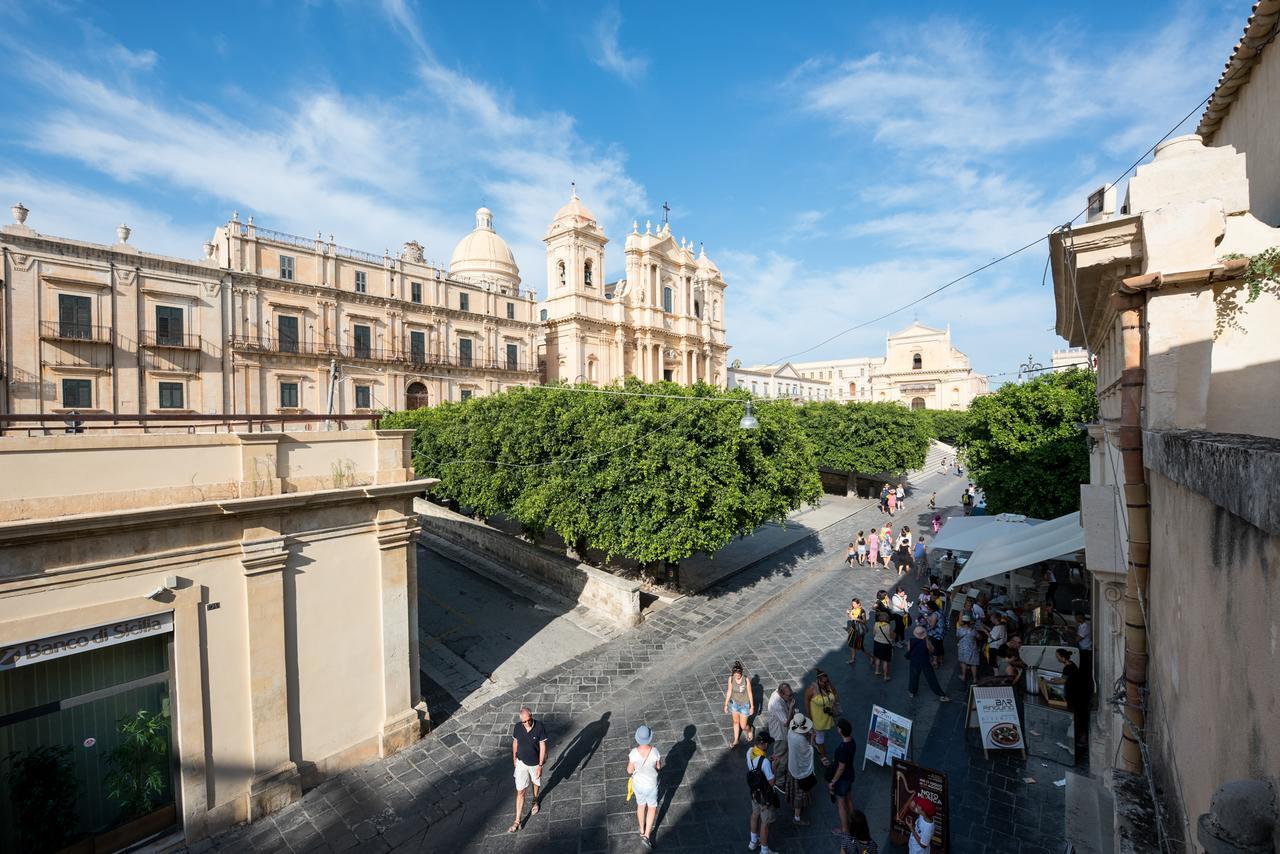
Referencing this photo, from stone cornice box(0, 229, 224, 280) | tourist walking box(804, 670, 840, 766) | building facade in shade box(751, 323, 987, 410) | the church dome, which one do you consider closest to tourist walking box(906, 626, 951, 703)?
tourist walking box(804, 670, 840, 766)

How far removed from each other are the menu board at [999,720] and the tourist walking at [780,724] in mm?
3034

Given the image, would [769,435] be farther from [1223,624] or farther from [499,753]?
[1223,624]

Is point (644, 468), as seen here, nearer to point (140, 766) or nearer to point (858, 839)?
point (858, 839)

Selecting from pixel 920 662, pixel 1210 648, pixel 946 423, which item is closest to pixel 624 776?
pixel 920 662

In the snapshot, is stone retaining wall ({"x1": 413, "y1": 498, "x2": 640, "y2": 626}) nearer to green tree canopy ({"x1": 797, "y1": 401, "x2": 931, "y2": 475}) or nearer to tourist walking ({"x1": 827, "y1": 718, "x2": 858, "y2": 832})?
tourist walking ({"x1": 827, "y1": 718, "x2": 858, "y2": 832})

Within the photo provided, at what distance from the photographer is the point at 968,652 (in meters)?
9.77

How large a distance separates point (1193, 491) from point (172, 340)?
36317mm

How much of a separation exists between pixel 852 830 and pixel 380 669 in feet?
22.8

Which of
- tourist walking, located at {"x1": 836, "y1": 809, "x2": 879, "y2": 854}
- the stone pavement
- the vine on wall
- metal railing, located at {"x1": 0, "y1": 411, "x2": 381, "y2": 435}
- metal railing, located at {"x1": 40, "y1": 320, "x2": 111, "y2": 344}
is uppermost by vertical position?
metal railing, located at {"x1": 40, "y1": 320, "x2": 111, "y2": 344}

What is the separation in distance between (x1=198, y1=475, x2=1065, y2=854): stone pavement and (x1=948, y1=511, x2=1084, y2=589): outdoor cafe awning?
2.15 m

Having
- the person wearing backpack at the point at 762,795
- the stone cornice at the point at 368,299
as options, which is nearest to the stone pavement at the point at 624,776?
the person wearing backpack at the point at 762,795

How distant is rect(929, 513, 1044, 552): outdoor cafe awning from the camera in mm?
13216

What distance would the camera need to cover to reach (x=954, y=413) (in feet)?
170

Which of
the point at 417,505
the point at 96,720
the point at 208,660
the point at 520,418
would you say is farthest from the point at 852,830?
the point at 417,505
